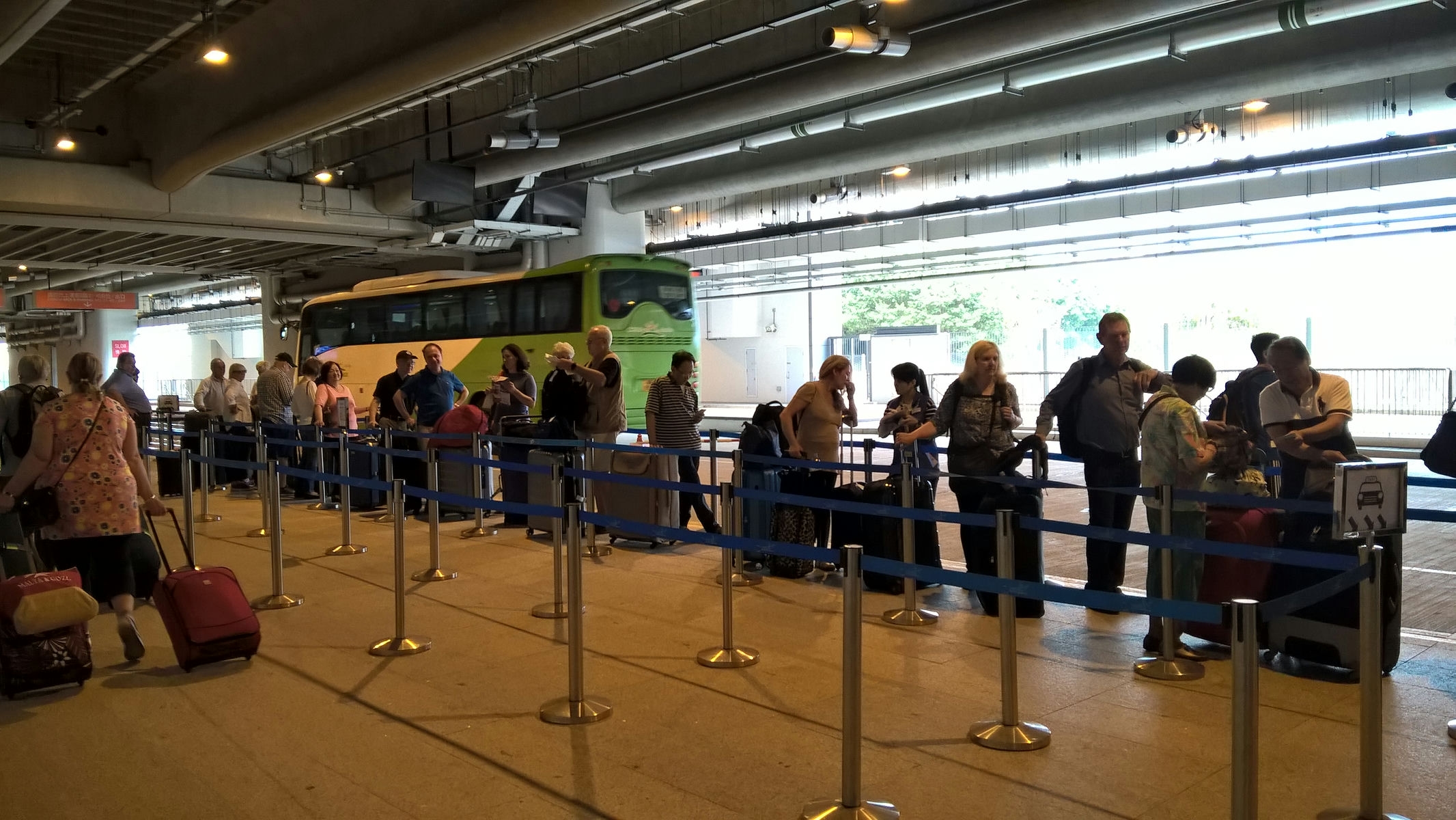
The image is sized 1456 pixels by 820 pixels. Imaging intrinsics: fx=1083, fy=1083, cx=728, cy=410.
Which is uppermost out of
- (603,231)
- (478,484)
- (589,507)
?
(603,231)

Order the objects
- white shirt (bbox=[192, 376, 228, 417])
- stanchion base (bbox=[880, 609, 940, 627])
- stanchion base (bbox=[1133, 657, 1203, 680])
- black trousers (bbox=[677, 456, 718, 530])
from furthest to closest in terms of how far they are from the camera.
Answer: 1. white shirt (bbox=[192, 376, 228, 417])
2. black trousers (bbox=[677, 456, 718, 530])
3. stanchion base (bbox=[880, 609, 940, 627])
4. stanchion base (bbox=[1133, 657, 1203, 680])

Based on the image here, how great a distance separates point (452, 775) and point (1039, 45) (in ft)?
28.1

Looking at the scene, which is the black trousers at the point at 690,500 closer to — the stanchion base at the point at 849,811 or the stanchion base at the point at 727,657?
the stanchion base at the point at 727,657

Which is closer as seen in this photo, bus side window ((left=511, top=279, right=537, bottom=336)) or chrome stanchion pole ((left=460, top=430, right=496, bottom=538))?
chrome stanchion pole ((left=460, top=430, right=496, bottom=538))

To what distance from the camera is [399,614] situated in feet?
21.2

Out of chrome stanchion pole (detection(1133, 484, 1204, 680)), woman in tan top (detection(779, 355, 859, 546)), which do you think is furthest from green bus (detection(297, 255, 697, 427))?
chrome stanchion pole (detection(1133, 484, 1204, 680))

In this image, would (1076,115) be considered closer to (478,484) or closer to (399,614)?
(478,484)

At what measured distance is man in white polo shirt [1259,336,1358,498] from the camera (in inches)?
247

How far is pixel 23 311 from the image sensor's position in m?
44.2

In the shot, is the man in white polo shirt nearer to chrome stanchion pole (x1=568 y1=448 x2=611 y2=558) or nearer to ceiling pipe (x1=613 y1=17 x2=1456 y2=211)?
chrome stanchion pole (x1=568 y1=448 x2=611 y2=558)

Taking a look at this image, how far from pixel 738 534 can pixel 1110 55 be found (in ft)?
21.9

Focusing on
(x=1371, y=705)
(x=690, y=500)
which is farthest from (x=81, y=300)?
(x=1371, y=705)

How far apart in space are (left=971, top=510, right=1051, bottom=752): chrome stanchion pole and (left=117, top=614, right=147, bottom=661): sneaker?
15.2 feet

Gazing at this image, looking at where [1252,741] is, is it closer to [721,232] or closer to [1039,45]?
[1039,45]
